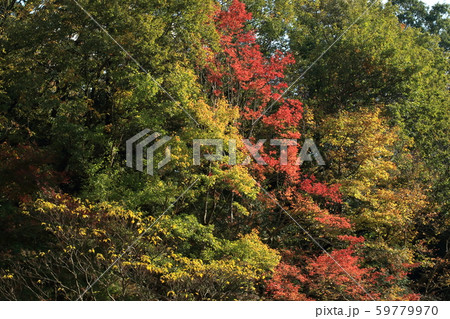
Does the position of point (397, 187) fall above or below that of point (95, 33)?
below

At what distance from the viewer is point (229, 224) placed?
55.1 feet

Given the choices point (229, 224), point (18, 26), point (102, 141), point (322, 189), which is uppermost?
point (18, 26)

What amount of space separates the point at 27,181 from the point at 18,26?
427cm

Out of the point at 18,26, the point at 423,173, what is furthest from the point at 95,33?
the point at 423,173

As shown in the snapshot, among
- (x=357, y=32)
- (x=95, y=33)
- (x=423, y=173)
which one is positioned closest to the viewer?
(x=95, y=33)

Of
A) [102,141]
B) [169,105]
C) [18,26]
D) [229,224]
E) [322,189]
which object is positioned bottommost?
[229,224]

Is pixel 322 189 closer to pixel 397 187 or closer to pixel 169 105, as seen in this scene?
pixel 397 187

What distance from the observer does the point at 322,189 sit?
17.0 m

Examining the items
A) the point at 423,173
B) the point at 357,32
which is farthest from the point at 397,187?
the point at 357,32

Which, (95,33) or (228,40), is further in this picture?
(228,40)

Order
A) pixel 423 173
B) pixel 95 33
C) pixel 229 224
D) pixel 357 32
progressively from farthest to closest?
pixel 357 32 < pixel 423 173 < pixel 229 224 < pixel 95 33
